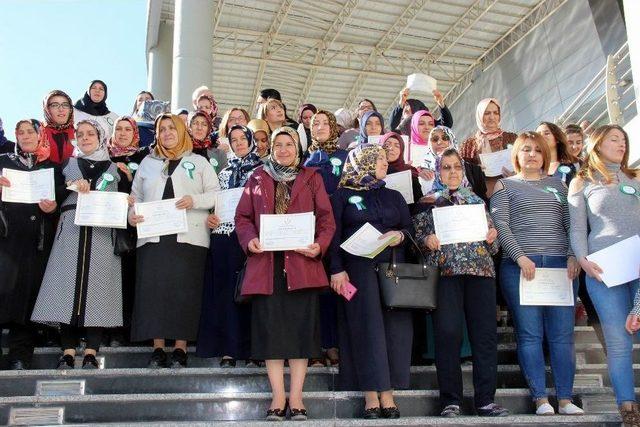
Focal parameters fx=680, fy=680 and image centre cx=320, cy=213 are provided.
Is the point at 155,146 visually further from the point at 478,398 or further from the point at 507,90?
the point at 507,90

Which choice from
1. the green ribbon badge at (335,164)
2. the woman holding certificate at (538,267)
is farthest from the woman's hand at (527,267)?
the green ribbon badge at (335,164)

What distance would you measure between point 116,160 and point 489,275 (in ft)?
9.13

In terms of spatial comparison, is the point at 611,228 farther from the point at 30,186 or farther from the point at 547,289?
the point at 30,186

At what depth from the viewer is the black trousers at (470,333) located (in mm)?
3846

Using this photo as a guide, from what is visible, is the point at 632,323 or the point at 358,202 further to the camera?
the point at 358,202

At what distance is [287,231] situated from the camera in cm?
378

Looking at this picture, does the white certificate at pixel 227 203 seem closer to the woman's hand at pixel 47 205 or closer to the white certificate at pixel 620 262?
the woman's hand at pixel 47 205

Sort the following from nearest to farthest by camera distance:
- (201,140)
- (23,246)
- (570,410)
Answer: (570,410)
(23,246)
(201,140)

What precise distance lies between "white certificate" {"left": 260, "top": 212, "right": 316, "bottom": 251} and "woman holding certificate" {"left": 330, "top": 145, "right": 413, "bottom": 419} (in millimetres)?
236

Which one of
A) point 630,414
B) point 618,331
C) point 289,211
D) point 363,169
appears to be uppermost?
point 363,169

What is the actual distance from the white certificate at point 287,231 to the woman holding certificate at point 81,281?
1.24m

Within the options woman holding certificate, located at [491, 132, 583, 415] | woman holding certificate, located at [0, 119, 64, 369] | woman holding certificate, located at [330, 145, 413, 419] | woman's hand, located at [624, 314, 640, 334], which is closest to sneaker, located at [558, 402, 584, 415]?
woman holding certificate, located at [491, 132, 583, 415]

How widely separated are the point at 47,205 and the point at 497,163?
3.19 m

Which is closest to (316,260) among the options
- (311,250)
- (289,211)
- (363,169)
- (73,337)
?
(311,250)
